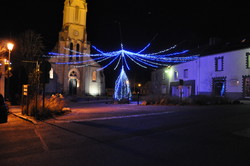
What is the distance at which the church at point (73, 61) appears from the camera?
120 feet

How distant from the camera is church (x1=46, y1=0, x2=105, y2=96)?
120 ft

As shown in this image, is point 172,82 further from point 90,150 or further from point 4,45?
point 90,150

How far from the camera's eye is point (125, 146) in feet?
18.4

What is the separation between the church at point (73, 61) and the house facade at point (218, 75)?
52.5ft

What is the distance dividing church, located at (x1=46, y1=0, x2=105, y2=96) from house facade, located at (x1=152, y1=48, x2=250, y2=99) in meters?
16.0

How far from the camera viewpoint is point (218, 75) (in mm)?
25734

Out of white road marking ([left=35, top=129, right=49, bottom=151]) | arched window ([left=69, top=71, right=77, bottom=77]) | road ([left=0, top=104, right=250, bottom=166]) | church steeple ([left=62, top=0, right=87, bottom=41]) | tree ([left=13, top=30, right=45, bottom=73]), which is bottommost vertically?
white road marking ([left=35, top=129, right=49, bottom=151])

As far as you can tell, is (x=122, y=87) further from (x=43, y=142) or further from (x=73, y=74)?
(x=43, y=142)

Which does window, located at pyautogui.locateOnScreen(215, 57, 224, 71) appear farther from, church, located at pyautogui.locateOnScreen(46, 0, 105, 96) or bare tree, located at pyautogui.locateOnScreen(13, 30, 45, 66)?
bare tree, located at pyautogui.locateOnScreen(13, 30, 45, 66)

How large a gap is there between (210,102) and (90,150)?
16.5 m

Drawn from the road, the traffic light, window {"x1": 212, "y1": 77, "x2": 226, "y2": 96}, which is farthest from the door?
the road

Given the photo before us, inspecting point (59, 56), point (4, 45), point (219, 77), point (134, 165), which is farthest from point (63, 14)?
point (134, 165)

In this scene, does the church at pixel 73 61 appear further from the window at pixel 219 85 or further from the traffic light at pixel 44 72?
the traffic light at pixel 44 72

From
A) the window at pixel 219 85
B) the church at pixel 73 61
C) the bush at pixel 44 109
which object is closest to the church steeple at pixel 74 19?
the church at pixel 73 61
